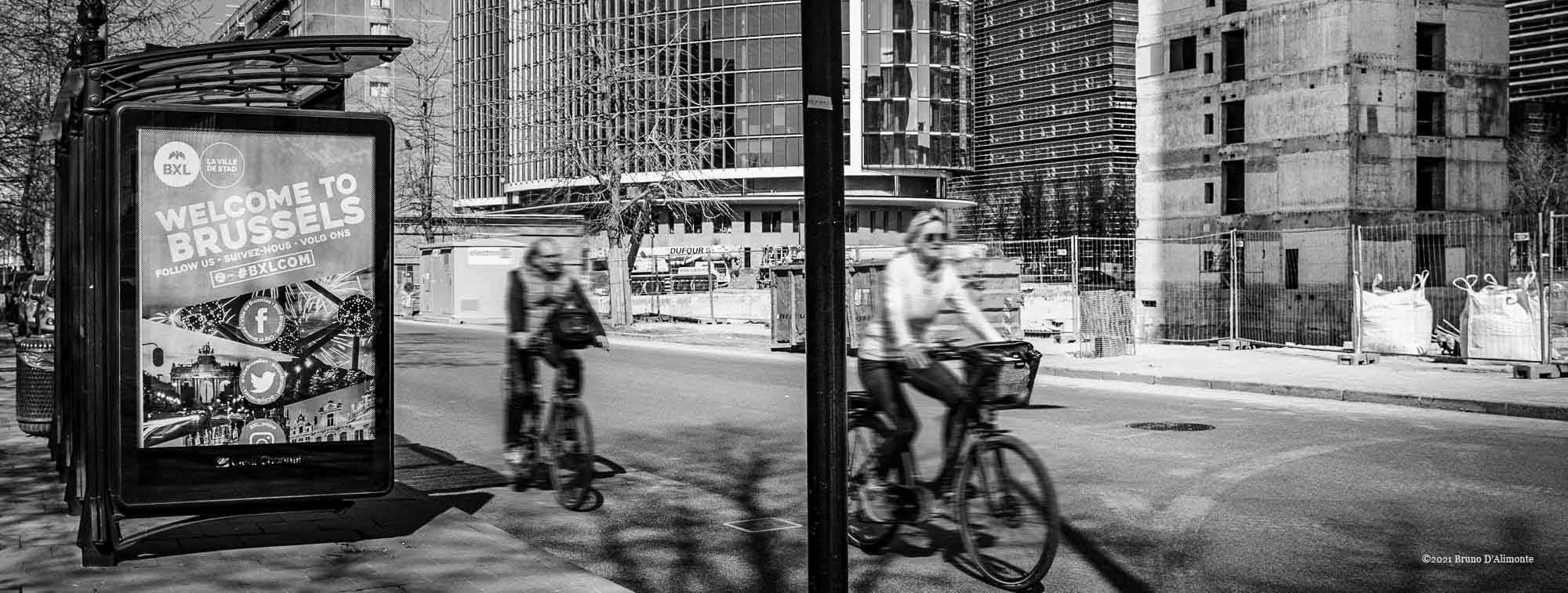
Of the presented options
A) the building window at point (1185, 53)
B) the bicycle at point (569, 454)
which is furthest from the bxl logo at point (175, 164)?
the building window at point (1185, 53)

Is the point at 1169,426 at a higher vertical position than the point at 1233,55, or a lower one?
lower

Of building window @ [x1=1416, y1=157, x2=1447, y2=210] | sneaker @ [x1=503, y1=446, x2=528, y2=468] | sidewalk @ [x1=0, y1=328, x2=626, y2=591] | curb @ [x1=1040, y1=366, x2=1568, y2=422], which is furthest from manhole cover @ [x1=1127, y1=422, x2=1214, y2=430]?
building window @ [x1=1416, y1=157, x2=1447, y2=210]

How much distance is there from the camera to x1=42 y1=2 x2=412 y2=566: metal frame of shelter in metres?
6.21

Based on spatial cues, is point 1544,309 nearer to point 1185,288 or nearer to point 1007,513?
point 1007,513

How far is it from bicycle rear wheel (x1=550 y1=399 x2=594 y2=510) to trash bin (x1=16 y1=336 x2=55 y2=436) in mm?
4558

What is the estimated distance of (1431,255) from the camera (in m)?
37.3

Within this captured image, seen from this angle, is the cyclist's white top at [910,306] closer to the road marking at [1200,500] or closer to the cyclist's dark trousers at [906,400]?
the cyclist's dark trousers at [906,400]

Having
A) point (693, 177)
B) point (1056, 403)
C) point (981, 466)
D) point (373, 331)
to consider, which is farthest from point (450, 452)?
point (693, 177)

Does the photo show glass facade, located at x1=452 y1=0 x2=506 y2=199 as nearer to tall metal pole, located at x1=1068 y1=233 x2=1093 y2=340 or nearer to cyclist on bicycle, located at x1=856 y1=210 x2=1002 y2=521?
tall metal pole, located at x1=1068 y1=233 x2=1093 y2=340

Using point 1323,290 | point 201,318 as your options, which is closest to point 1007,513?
point 201,318

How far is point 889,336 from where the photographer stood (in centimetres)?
674

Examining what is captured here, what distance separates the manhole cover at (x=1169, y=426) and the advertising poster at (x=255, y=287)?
8151mm

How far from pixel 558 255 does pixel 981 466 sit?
170 inches

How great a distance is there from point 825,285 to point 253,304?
395 cm
